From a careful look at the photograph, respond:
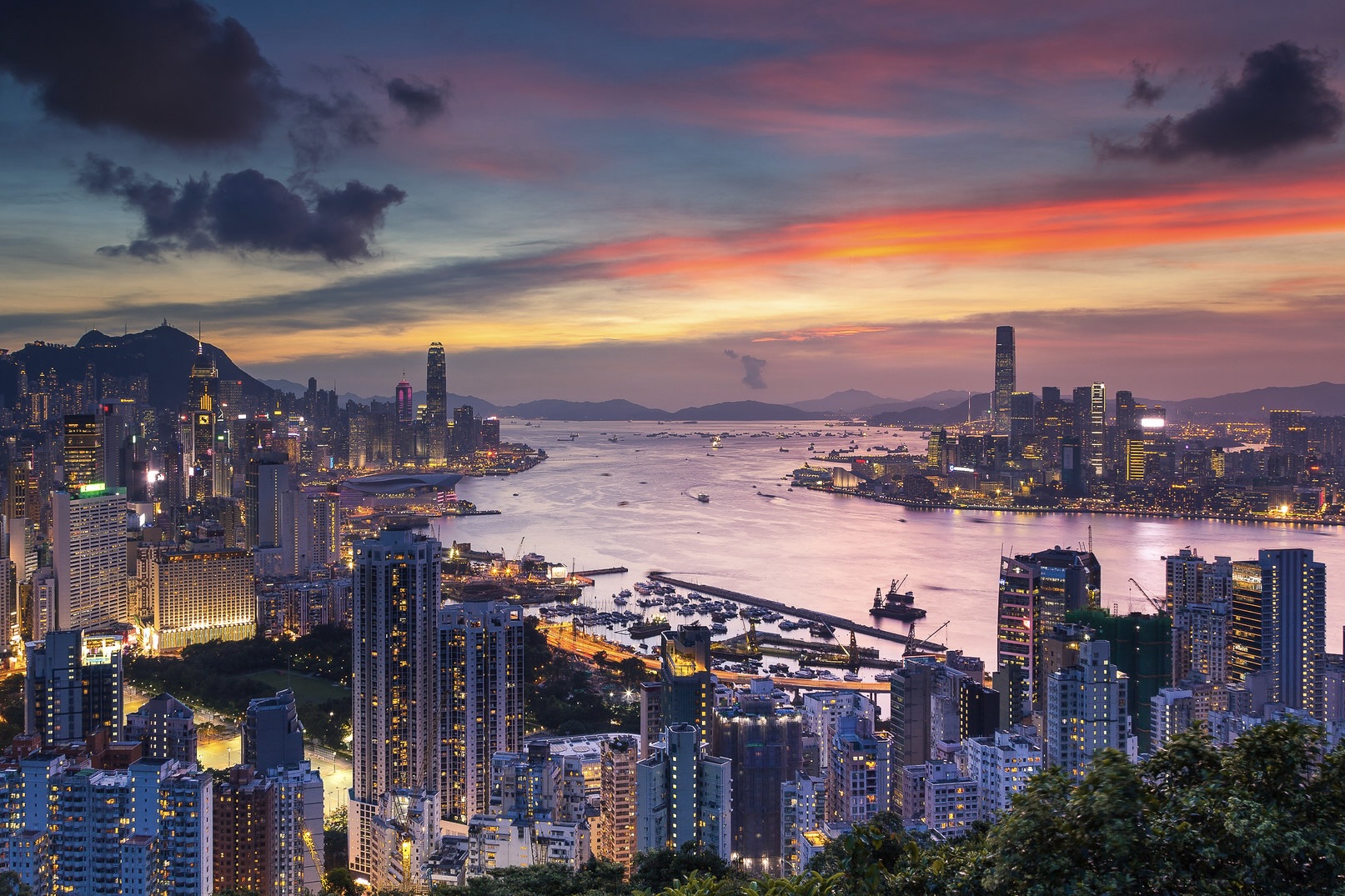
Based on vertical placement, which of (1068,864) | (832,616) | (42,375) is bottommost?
(832,616)

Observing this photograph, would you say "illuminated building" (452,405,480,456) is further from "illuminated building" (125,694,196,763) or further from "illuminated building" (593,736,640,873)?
"illuminated building" (593,736,640,873)

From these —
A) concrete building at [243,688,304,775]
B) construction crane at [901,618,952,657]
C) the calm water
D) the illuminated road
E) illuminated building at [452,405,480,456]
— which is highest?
illuminated building at [452,405,480,456]

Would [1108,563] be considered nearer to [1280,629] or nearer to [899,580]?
[899,580]

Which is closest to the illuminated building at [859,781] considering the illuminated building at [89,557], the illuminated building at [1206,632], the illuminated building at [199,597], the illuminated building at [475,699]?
the illuminated building at [475,699]

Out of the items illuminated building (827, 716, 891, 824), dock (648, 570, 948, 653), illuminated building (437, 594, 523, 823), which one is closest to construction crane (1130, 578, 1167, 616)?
dock (648, 570, 948, 653)

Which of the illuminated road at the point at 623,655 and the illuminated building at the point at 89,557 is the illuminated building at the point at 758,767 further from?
the illuminated building at the point at 89,557

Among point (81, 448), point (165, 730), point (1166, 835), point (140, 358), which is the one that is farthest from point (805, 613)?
point (140, 358)

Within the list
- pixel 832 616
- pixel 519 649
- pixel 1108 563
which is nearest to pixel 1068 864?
A: pixel 519 649
